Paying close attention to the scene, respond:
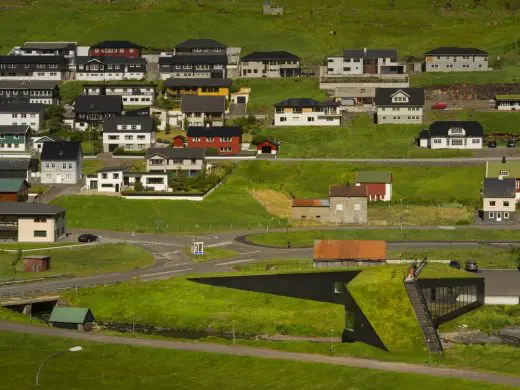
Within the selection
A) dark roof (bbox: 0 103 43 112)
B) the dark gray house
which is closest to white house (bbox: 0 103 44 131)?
dark roof (bbox: 0 103 43 112)

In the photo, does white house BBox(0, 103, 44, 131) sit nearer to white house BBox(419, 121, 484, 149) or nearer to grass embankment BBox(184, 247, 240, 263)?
white house BBox(419, 121, 484, 149)

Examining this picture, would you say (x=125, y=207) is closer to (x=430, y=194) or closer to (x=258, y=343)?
(x=430, y=194)

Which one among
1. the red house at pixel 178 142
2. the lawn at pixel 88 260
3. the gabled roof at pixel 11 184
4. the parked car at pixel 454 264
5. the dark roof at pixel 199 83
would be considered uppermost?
the dark roof at pixel 199 83

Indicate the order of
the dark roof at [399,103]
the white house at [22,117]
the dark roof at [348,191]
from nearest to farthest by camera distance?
the dark roof at [348,191] → the dark roof at [399,103] → the white house at [22,117]

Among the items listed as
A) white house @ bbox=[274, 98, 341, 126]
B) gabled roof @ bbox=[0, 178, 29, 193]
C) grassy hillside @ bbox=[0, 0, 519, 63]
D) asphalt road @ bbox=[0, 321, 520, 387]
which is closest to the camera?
asphalt road @ bbox=[0, 321, 520, 387]

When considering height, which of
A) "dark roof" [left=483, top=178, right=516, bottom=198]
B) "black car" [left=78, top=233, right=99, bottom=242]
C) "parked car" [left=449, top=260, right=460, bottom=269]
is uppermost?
"dark roof" [left=483, top=178, right=516, bottom=198]

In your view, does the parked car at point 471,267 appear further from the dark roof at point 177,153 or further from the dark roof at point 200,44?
the dark roof at point 200,44

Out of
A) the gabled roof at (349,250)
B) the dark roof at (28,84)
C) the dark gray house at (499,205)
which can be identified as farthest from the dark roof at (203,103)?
the gabled roof at (349,250)

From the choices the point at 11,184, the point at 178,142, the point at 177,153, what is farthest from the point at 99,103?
the point at 11,184
